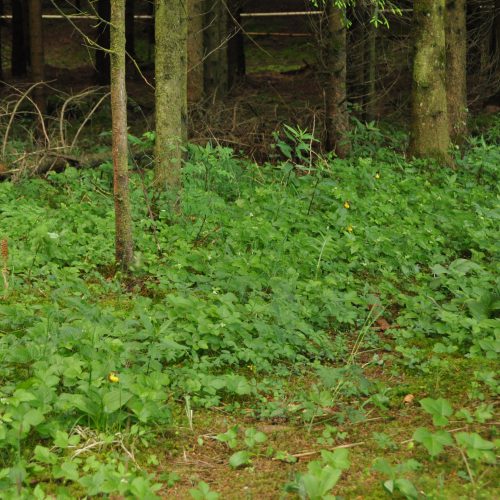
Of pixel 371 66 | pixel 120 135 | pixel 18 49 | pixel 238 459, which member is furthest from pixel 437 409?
pixel 18 49

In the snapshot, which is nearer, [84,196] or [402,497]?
[402,497]

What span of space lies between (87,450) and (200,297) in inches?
91.3

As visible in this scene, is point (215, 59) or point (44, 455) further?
point (215, 59)

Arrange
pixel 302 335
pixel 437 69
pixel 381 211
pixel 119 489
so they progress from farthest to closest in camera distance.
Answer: pixel 437 69 → pixel 381 211 → pixel 302 335 → pixel 119 489

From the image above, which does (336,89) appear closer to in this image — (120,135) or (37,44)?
(120,135)

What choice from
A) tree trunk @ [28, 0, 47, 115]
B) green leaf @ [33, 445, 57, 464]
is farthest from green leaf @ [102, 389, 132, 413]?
tree trunk @ [28, 0, 47, 115]

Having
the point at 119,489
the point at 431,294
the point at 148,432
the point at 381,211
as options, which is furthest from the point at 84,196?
the point at 119,489

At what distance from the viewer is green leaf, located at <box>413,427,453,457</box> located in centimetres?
362

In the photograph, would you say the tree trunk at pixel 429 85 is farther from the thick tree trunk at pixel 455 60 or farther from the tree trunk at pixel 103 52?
the tree trunk at pixel 103 52

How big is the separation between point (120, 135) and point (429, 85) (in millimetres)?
6302

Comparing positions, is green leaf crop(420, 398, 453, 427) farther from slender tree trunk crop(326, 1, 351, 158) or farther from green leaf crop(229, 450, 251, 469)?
slender tree trunk crop(326, 1, 351, 158)

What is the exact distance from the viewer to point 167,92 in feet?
29.3

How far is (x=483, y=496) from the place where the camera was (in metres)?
3.51

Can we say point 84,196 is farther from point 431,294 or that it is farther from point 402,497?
point 402,497
